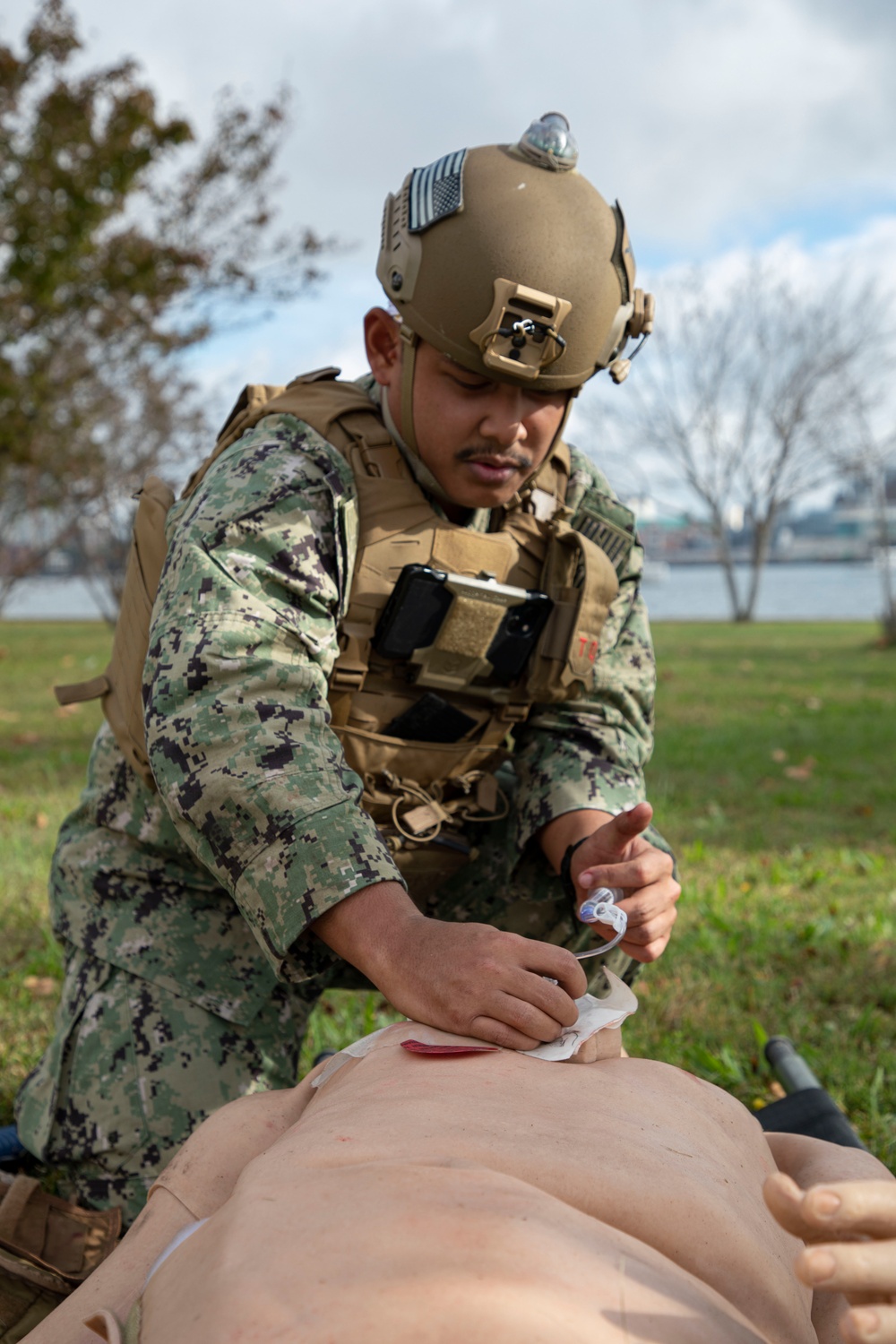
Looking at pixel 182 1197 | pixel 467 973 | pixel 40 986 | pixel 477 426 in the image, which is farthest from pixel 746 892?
pixel 182 1197

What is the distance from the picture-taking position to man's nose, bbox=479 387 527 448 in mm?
2277

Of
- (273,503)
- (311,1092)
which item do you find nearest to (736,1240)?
(311,1092)

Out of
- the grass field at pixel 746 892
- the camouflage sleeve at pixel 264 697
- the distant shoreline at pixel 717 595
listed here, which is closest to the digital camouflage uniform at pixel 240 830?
the camouflage sleeve at pixel 264 697

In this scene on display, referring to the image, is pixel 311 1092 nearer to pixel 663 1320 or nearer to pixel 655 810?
pixel 663 1320

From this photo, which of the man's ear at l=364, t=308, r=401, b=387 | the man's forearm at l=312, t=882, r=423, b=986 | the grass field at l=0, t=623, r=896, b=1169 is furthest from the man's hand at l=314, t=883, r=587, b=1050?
the grass field at l=0, t=623, r=896, b=1169

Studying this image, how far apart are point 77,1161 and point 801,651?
13.4 meters

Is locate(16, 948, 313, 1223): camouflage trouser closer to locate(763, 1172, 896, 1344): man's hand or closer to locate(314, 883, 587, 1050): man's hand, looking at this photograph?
locate(314, 883, 587, 1050): man's hand

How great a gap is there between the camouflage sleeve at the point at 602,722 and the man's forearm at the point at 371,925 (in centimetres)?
79

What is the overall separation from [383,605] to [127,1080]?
1.05m

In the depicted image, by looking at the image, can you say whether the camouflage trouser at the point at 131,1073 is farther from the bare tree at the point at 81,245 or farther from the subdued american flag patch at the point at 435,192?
the bare tree at the point at 81,245

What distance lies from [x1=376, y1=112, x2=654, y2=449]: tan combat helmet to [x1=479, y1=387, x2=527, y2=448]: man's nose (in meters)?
0.04

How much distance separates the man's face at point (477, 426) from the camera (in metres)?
2.29

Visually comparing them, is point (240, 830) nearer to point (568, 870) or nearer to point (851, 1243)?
point (568, 870)

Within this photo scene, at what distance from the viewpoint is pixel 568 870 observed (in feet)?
7.82
